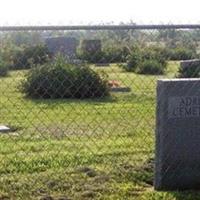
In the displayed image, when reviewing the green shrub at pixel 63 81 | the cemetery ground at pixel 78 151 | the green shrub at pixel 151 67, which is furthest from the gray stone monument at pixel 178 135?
the green shrub at pixel 151 67

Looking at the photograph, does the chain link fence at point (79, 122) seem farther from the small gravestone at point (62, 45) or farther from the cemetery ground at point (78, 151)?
the small gravestone at point (62, 45)

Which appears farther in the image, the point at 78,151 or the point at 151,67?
the point at 151,67

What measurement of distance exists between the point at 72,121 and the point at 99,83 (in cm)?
478

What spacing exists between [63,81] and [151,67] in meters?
8.29

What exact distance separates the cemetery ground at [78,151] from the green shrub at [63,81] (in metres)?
0.68

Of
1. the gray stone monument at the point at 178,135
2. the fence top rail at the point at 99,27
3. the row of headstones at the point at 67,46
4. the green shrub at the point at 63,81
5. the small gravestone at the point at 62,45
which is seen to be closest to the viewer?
the fence top rail at the point at 99,27

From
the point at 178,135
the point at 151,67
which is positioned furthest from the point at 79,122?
the point at 151,67

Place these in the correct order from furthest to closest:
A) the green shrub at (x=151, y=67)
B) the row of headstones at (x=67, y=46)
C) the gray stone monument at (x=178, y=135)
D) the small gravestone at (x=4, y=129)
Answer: the green shrub at (x=151, y=67), the row of headstones at (x=67, y=46), the small gravestone at (x=4, y=129), the gray stone monument at (x=178, y=135)

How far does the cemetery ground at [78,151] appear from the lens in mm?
6488

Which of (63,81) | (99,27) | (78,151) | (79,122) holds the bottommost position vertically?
(63,81)

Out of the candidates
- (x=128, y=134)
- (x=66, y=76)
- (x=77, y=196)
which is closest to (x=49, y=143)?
(x=128, y=134)

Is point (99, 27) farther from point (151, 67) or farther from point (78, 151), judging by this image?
point (151, 67)

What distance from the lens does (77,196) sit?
627cm

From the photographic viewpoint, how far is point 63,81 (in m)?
15.5
